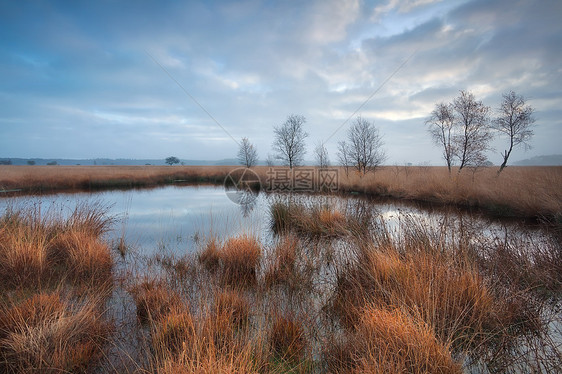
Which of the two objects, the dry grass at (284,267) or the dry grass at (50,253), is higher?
the dry grass at (50,253)

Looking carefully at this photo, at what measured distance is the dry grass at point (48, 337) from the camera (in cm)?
207

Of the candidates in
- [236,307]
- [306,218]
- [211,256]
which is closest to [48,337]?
[236,307]

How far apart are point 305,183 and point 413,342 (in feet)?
63.3

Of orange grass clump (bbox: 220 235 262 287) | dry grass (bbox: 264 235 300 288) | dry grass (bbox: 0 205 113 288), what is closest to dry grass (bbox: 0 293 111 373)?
dry grass (bbox: 0 205 113 288)

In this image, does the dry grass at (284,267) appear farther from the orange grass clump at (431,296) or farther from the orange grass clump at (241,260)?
the orange grass clump at (431,296)

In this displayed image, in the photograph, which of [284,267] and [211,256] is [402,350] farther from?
[211,256]

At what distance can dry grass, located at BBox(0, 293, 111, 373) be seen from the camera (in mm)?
2068

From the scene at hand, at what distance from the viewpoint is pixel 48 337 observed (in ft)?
7.45

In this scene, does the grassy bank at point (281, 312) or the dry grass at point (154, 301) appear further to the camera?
the dry grass at point (154, 301)

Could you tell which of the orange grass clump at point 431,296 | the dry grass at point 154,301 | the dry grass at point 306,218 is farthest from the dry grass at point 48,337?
the dry grass at point 306,218
